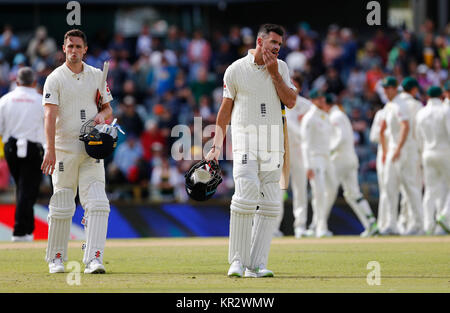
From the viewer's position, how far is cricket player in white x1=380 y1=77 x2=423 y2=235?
673 inches

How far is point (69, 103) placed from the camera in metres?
9.89

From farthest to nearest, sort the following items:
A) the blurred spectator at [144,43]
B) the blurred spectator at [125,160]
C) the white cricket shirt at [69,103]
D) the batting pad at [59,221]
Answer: the blurred spectator at [144,43], the blurred spectator at [125,160], the batting pad at [59,221], the white cricket shirt at [69,103]

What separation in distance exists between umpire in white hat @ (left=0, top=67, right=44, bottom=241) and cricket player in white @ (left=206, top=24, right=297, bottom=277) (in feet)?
20.7

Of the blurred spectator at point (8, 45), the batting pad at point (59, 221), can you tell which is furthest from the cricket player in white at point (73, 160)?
the blurred spectator at point (8, 45)

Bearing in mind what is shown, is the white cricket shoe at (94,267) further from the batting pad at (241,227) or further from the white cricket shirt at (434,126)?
the white cricket shirt at (434,126)

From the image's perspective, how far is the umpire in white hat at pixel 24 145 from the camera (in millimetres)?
14953

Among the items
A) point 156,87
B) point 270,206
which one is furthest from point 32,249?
point 156,87

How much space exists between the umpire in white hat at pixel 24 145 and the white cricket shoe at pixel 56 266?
5.09m

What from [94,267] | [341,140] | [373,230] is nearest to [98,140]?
[94,267]

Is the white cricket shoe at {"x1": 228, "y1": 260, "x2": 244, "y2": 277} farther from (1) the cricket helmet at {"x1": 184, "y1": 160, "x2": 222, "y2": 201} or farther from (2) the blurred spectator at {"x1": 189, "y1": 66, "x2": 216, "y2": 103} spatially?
(2) the blurred spectator at {"x1": 189, "y1": 66, "x2": 216, "y2": 103}

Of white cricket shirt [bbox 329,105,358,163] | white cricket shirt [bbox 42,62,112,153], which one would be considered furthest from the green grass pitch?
white cricket shirt [bbox 329,105,358,163]

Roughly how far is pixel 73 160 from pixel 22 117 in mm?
5387

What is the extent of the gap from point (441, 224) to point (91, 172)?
8.68 m

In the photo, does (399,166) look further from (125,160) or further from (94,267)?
(94,267)
